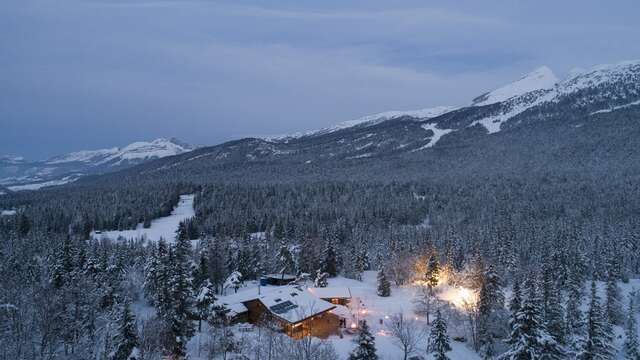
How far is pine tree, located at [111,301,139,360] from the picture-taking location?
3183cm

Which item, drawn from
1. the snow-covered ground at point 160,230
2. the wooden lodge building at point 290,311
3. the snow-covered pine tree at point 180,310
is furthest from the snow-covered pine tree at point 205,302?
the snow-covered ground at point 160,230

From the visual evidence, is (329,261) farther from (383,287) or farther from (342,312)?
(342,312)

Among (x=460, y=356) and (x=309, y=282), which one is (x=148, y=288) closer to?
(x=309, y=282)

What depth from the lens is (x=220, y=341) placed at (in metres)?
37.8

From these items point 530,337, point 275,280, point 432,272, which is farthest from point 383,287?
point 530,337

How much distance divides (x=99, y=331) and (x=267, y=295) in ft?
60.1

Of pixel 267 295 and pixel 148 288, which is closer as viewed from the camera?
pixel 267 295

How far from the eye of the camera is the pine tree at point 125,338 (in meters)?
31.8

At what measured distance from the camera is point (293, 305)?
49219 millimetres

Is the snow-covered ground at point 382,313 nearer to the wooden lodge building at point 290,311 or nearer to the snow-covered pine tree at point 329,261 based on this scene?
the snow-covered pine tree at point 329,261

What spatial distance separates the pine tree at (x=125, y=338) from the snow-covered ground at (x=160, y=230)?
8981 cm

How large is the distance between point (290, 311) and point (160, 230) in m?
102

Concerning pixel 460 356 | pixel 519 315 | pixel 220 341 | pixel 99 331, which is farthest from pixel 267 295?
pixel 519 315

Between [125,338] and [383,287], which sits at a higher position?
[125,338]
